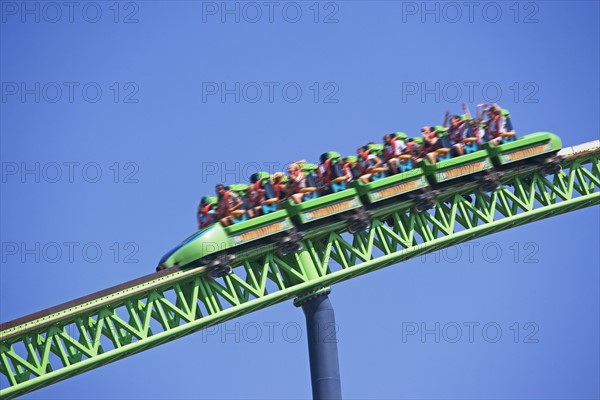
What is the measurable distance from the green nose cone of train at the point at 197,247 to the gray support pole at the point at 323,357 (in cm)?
200

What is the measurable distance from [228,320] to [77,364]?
2.67 meters

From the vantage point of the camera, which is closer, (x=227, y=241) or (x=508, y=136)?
(x=227, y=241)

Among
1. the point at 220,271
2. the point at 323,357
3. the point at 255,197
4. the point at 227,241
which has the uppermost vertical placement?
the point at 255,197

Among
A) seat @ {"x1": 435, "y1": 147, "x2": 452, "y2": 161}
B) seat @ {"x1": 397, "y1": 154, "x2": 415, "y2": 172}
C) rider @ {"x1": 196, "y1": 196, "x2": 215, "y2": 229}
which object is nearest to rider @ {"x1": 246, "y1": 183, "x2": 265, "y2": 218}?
rider @ {"x1": 196, "y1": 196, "x2": 215, "y2": 229}

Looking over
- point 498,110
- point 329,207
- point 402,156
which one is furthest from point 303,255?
point 498,110

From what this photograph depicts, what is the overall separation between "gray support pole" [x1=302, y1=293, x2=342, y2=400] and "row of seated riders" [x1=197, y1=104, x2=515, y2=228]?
2292 mm

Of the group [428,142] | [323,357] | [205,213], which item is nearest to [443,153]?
[428,142]

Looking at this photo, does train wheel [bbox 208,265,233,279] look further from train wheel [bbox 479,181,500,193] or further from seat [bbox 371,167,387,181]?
train wheel [bbox 479,181,500,193]

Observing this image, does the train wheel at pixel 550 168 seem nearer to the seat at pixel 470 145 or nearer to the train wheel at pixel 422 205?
the seat at pixel 470 145

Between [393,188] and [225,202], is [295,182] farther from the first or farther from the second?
[393,188]

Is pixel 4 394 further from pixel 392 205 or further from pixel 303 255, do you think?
pixel 392 205

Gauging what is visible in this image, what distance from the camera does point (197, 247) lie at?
23.6 meters

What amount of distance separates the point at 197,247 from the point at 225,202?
111 cm

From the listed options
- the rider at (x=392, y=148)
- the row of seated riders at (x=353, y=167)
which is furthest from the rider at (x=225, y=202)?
the rider at (x=392, y=148)
